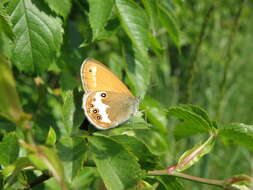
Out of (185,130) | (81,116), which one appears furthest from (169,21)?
(81,116)

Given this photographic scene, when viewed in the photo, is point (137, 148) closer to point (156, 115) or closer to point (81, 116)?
point (81, 116)

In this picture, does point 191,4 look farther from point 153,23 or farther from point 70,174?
point 70,174

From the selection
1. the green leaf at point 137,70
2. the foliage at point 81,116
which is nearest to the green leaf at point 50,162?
the foliage at point 81,116

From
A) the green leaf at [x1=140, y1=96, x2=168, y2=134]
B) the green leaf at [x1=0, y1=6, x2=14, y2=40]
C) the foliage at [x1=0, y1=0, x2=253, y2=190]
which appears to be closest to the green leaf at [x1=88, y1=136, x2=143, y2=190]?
the foliage at [x1=0, y1=0, x2=253, y2=190]

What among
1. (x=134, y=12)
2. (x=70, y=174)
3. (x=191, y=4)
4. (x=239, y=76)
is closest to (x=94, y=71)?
(x=134, y=12)

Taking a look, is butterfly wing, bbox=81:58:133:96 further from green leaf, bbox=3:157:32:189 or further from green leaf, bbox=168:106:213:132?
green leaf, bbox=3:157:32:189

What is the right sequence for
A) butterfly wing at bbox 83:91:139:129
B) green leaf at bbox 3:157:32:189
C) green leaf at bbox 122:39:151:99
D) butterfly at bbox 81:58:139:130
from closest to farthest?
green leaf at bbox 3:157:32:189 < butterfly wing at bbox 83:91:139:129 < butterfly at bbox 81:58:139:130 < green leaf at bbox 122:39:151:99
